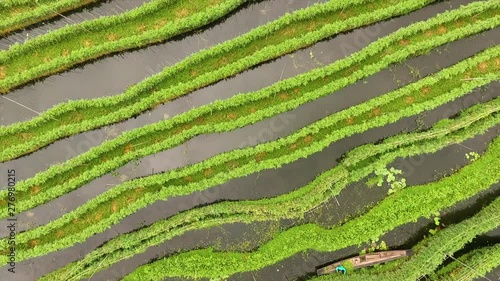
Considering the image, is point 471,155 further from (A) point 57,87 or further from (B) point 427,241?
(A) point 57,87

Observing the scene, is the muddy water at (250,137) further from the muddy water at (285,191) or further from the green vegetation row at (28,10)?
the green vegetation row at (28,10)

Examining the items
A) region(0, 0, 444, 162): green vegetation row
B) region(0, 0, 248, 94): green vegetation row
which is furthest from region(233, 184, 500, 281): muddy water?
region(0, 0, 248, 94): green vegetation row

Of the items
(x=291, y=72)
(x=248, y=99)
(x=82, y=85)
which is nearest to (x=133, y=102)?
(x=82, y=85)

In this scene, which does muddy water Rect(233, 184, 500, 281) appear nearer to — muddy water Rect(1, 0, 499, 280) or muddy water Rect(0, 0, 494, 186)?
muddy water Rect(1, 0, 499, 280)

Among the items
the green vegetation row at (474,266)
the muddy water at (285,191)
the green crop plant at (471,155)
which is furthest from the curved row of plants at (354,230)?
the green vegetation row at (474,266)

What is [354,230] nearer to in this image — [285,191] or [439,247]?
[285,191]
